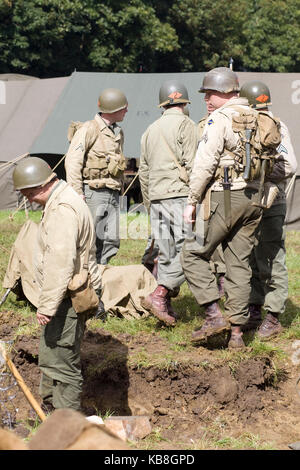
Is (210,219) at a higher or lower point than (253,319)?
higher

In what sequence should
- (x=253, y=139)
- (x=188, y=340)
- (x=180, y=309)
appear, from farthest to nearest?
1. (x=180, y=309)
2. (x=188, y=340)
3. (x=253, y=139)

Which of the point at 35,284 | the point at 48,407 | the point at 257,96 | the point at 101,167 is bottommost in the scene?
the point at 35,284

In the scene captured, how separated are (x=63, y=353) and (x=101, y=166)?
2.85 metres

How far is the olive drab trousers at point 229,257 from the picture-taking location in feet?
18.9

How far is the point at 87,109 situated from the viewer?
1445cm

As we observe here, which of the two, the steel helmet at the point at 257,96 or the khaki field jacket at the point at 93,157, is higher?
the steel helmet at the point at 257,96

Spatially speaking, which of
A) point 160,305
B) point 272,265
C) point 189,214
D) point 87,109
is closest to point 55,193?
point 189,214

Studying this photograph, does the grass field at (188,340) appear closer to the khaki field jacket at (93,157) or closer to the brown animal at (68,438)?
the khaki field jacket at (93,157)

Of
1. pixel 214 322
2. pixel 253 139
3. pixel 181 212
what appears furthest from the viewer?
pixel 181 212

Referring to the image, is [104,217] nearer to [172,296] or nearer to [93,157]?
[93,157]

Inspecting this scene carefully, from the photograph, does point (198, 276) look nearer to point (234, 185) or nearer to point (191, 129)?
point (234, 185)

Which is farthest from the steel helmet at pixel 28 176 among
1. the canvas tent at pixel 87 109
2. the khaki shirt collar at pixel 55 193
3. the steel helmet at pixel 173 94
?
the canvas tent at pixel 87 109

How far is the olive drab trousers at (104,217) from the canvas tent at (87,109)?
612 centimetres
